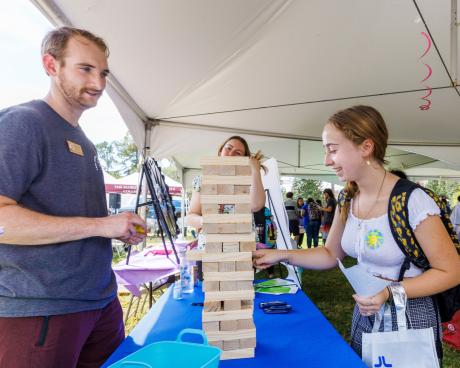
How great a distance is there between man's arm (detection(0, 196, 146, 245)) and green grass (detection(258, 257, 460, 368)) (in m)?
2.85

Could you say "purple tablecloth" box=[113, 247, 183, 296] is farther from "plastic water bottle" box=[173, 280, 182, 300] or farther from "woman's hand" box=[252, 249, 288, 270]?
"woman's hand" box=[252, 249, 288, 270]

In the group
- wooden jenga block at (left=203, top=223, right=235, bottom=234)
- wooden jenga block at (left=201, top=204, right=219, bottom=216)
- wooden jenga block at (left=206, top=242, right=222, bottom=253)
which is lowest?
wooden jenga block at (left=206, top=242, right=222, bottom=253)

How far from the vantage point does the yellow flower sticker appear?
3.55ft

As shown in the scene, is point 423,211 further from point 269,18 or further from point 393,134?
point 393,134

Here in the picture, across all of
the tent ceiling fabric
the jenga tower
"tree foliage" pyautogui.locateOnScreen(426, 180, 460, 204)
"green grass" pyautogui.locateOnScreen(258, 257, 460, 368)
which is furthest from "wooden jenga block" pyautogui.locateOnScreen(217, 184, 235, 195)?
"tree foliage" pyautogui.locateOnScreen(426, 180, 460, 204)

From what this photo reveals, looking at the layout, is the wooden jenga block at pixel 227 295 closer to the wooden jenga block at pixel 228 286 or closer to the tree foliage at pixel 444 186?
the wooden jenga block at pixel 228 286

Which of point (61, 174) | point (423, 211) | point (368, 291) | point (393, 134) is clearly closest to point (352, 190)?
point (423, 211)

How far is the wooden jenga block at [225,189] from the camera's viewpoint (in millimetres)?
924

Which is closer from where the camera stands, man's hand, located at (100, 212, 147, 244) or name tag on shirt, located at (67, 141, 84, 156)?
man's hand, located at (100, 212, 147, 244)

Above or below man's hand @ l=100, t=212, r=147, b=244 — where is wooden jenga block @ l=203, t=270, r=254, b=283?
below

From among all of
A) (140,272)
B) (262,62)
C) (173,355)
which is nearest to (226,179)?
(173,355)

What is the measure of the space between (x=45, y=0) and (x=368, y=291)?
82.7 inches

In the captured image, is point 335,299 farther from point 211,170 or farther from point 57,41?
point 57,41

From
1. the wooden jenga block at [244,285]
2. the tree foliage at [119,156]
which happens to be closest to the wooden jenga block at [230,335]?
the wooden jenga block at [244,285]
